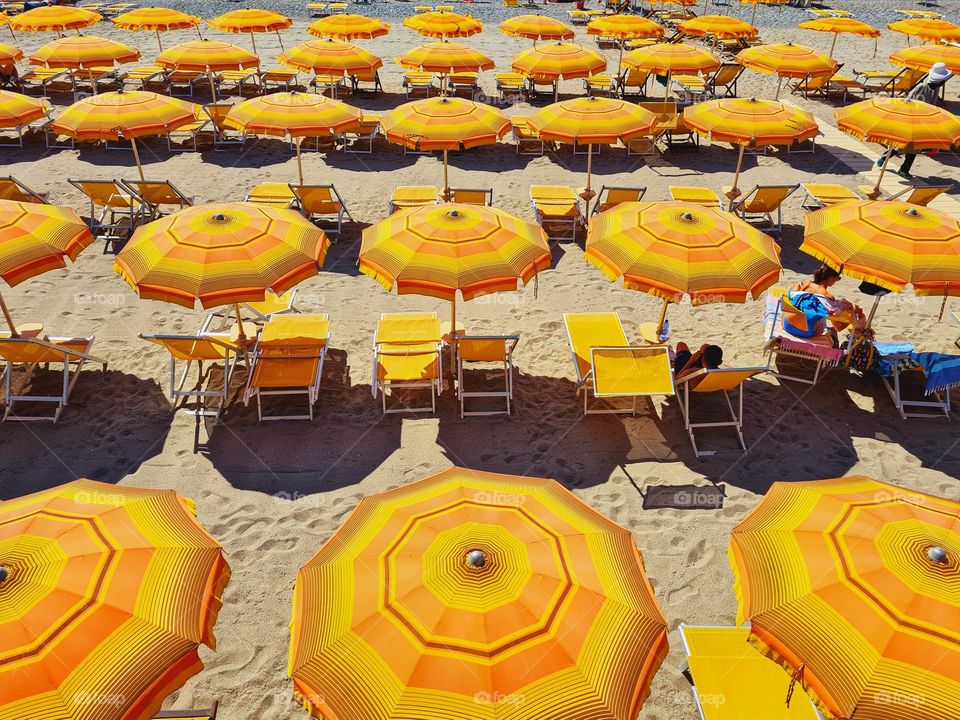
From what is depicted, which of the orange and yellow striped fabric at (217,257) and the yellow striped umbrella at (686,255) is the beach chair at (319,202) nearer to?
the orange and yellow striped fabric at (217,257)

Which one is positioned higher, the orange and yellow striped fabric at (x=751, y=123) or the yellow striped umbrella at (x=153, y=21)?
the yellow striped umbrella at (x=153, y=21)

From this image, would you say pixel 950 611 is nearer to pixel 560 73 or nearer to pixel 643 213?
pixel 643 213

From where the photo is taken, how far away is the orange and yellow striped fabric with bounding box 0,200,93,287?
619 centimetres

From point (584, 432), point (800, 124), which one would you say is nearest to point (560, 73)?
point (800, 124)

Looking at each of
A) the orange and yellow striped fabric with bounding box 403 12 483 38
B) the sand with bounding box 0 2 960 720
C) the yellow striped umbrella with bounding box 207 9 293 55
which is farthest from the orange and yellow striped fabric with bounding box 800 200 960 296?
the yellow striped umbrella with bounding box 207 9 293 55

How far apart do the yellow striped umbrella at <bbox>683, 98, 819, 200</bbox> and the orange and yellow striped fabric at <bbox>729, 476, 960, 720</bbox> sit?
7.90 metres

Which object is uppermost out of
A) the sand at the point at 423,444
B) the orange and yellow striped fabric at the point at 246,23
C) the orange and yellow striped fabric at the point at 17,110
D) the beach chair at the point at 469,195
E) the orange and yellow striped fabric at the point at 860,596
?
the orange and yellow striped fabric at the point at 246,23

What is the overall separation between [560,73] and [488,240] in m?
9.20

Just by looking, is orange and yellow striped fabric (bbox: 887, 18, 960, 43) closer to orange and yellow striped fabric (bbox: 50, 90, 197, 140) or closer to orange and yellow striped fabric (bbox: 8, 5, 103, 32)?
orange and yellow striped fabric (bbox: 50, 90, 197, 140)

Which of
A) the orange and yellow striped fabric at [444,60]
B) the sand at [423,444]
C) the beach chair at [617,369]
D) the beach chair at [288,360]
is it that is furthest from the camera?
the orange and yellow striped fabric at [444,60]

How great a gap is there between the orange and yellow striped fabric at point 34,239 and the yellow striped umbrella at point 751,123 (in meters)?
9.25

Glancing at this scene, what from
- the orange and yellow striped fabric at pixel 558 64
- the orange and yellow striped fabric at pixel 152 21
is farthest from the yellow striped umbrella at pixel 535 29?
the orange and yellow striped fabric at pixel 152 21

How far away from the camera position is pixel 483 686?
279 centimetres

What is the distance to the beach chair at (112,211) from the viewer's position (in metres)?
10.3
